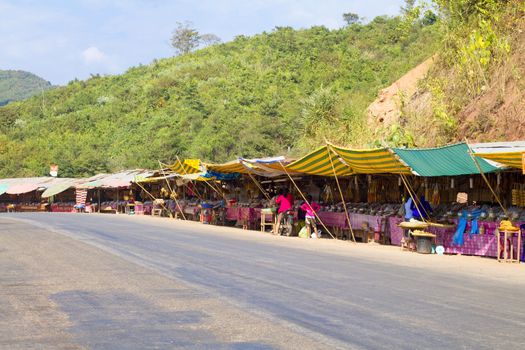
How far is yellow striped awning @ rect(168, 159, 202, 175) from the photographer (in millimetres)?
34250

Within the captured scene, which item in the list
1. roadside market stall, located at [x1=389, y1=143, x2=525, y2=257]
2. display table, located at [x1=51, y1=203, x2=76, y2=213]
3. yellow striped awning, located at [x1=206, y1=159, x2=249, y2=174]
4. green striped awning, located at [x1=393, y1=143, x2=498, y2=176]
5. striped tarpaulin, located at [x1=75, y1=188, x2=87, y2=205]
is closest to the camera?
green striped awning, located at [x1=393, y1=143, x2=498, y2=176]

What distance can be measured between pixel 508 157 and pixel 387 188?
26.0 feet

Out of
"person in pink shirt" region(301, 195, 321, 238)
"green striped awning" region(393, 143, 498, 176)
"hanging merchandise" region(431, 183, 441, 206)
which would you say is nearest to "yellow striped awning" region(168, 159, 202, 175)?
"person in pink shirt" region(301, 195, 321, 238)

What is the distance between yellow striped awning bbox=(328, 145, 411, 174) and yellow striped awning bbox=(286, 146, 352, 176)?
16.6 inches

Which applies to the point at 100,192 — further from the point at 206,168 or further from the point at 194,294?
the point at 194,294

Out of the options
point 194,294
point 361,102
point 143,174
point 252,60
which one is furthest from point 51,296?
point 252,60

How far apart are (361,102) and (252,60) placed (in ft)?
140

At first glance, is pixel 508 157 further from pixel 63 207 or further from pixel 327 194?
pixel 63 207

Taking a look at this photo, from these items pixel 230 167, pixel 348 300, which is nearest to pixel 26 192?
pixel 230 167

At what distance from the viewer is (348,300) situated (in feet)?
30.0

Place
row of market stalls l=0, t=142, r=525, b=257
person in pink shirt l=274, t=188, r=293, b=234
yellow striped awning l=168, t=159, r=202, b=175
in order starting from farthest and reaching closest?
yellow striped awning l=168, t=159, r=202, b=175 < person in pink shirt l=274, t=188, r=293, b=234 < row of market stalls l=0, t=142, r=525, b=257

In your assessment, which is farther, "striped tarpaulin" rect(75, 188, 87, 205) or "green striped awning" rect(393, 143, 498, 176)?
"striped tarpaulin" rect(75, 188, 87, 205)

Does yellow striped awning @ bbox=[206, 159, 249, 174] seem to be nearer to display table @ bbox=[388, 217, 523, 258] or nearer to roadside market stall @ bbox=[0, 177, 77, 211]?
display table @ bbox=[388, 217, 523, 258]

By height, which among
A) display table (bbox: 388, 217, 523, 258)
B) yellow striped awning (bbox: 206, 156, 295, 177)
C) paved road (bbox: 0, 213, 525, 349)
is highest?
yellow striped awning (bbox: 206, 156, 295, 177)
